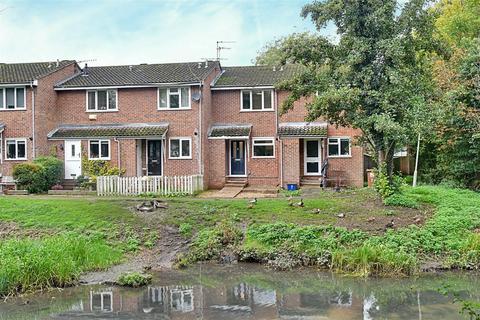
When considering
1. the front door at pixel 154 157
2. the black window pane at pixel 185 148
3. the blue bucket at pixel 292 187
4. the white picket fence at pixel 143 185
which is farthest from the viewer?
the front door at pixel 154 157

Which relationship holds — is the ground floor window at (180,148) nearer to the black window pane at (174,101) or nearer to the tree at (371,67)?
the black window pane at (174,101)

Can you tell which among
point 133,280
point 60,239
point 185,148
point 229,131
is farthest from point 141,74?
point 133,280

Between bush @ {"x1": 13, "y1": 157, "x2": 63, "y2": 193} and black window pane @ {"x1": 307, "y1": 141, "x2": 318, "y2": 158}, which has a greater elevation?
black window pane @ {"x1": 307, "y1": 141, "x2": 318, "y2": 158}

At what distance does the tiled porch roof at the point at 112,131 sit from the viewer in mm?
30625

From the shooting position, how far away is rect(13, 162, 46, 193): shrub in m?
28.5

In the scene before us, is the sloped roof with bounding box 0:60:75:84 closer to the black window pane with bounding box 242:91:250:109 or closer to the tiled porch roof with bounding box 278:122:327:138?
the black window pane with bounding box 242:91:250:109

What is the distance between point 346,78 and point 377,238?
6899 mm

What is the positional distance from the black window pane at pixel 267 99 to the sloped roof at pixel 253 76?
0.56m

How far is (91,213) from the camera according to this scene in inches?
852

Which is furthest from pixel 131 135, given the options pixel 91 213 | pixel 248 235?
pixel 248 235

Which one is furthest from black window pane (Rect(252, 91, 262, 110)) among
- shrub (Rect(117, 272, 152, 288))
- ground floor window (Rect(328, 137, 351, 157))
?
shrub (Rect(117, 272, 152, 288))

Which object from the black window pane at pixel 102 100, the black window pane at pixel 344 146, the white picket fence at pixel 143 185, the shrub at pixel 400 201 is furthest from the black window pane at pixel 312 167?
the black window pane at pixel 102 100

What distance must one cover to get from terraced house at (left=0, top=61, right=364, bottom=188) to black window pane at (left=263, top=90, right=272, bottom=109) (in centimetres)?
6

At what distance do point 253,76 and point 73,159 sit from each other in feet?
38.5
